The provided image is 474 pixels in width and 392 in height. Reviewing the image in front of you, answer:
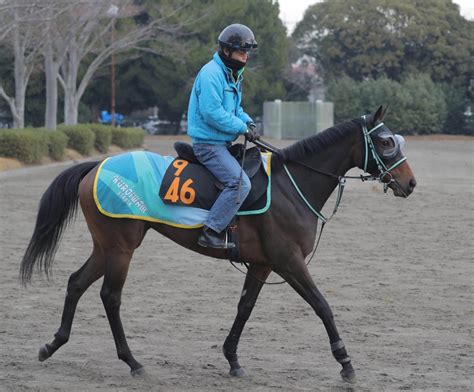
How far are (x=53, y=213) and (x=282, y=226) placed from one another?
1.70m

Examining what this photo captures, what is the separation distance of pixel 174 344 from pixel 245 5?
47.2m

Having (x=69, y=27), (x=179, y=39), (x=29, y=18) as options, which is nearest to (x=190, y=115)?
(x=29, y=18)

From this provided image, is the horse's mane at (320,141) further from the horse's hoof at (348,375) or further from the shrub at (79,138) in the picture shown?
the shrub at (79,138)

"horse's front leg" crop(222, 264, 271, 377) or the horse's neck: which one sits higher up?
the horse's neck

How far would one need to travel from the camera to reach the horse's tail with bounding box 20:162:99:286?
264 inches

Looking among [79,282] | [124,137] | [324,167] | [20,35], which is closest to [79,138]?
[20,35]

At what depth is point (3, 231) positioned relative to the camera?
12992 millimetres

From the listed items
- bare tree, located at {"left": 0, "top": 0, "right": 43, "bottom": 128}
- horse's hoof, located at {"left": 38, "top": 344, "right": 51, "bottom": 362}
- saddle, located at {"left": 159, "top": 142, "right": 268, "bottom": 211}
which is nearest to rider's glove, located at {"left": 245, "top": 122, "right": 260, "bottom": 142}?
saddle, located at {"left": 159, "top": 142, "right": 268, "bottom": 211}

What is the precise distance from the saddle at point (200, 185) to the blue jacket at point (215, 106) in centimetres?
20

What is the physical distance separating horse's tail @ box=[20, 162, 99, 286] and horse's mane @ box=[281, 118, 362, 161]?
1.44 meters

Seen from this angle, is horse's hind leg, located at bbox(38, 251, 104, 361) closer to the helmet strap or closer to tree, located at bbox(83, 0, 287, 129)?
the helmet strap

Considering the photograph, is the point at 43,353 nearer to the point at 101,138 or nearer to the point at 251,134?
the point at 251,134

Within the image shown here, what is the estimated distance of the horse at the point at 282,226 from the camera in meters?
6.19

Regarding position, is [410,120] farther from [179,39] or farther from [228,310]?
[228,310]
